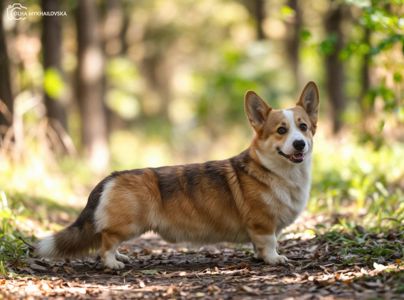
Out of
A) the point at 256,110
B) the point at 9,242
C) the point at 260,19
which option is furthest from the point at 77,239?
the point at 260,19

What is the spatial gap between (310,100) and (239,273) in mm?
1802

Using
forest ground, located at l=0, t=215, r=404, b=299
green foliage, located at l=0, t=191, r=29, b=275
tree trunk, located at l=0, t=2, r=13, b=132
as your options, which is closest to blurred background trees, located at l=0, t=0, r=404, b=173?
tree trunk, located at l=0, t=2, r=13, b=132

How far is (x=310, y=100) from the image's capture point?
5.63 meters

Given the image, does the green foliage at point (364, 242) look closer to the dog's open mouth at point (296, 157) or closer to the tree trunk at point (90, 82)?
the dog's open mouth at point (296, 157)

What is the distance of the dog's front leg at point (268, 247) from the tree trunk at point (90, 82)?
902cm

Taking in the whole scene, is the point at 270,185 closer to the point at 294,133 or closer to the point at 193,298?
the point at 294,133

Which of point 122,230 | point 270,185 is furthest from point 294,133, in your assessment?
point 122,230

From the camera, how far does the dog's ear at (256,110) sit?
5469 millimetres

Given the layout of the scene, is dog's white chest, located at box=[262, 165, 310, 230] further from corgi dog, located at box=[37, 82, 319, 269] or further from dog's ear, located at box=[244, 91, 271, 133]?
dog's ear, located at box=[244, 91, 271, 133]

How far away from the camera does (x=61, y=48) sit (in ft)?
42.8

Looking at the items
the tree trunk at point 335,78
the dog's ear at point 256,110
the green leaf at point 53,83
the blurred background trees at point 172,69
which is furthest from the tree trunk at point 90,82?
the dog's ear at point 256,110

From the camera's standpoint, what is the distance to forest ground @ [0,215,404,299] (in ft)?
13.5

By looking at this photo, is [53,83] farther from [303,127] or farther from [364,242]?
[364,242]

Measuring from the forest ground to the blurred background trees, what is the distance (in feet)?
7.28
